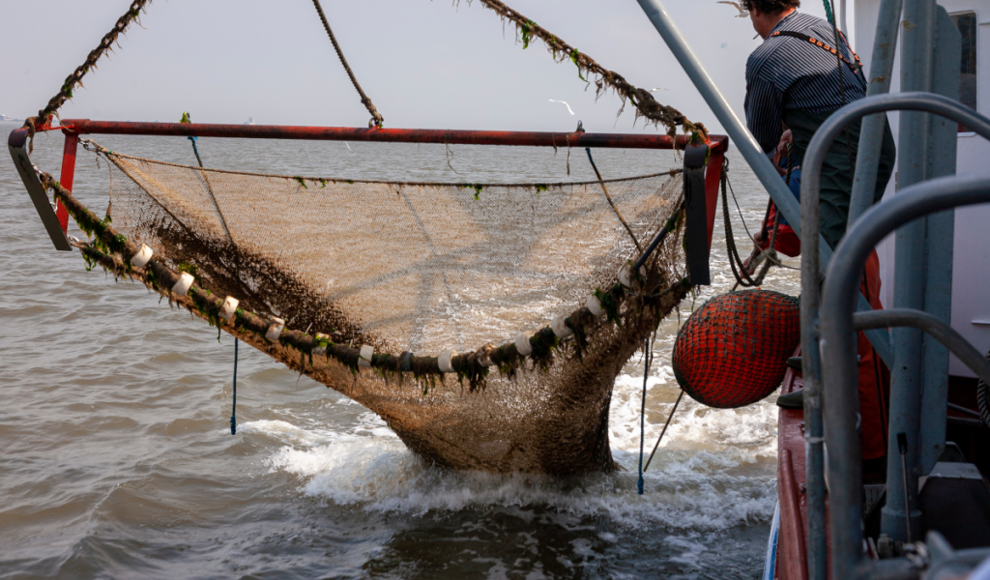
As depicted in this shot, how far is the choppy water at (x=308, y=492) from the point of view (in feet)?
13.4

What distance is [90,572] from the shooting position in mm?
4102

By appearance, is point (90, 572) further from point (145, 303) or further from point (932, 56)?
point (145, 303)

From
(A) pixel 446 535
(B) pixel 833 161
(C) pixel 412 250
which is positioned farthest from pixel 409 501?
(B) pixel 833 161

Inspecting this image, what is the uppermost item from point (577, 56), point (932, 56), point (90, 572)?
point (577, 56)

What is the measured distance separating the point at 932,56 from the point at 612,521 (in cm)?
334

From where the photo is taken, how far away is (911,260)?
5.45 ft

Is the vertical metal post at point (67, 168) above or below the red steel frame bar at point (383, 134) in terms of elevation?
below

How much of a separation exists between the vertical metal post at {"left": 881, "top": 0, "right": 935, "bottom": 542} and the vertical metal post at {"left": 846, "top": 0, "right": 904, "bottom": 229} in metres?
0.04

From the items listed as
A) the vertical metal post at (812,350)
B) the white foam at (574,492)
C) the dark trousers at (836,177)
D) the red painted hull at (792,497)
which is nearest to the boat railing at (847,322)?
the vertical metal post at (812,350)

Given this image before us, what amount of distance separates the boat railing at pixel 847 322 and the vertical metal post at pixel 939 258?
0.46 meters

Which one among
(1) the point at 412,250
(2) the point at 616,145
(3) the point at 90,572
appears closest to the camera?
(2) the point at 616,145

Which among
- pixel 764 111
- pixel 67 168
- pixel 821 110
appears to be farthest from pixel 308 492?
pixel 821 110

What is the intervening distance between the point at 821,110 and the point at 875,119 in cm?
81

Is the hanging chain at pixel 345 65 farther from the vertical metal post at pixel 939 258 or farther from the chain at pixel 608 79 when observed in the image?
the vertical metal post at pixel 939 258
